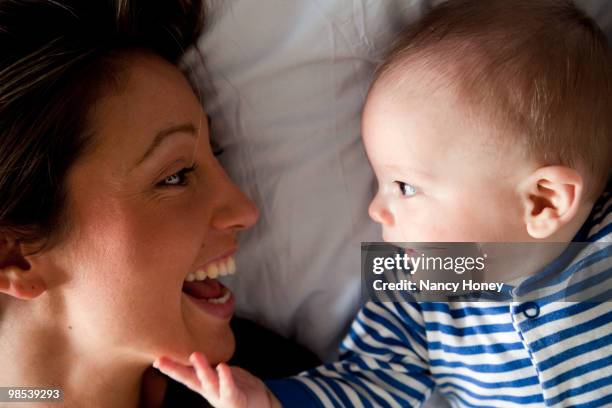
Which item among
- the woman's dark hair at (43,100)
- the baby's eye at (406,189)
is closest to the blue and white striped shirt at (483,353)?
the baby's eye at (406,189)

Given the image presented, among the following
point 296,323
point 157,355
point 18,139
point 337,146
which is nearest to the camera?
point 18,139

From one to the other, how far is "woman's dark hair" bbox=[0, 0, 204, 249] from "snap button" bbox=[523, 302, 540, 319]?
68cm

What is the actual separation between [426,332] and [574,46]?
0.52 m

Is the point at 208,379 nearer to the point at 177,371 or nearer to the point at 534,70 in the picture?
the point at 177,371

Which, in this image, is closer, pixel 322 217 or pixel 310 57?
pixel 310 57

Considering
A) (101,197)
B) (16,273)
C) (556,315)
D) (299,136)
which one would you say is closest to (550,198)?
(556,315)

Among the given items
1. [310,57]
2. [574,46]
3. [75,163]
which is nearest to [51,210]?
[75,163]

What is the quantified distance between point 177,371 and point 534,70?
663 mm

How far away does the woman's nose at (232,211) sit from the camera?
3.35 ft

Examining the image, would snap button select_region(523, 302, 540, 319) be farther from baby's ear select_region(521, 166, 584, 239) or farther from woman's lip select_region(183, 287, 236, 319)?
woman's lip select_region(183, 287, 236, 319)

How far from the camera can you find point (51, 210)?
34.8 inches

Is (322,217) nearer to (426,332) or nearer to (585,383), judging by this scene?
(426,332)

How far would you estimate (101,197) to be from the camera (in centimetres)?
91

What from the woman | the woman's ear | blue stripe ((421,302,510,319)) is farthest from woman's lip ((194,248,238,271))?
blue stripe ((421,302,510,319))
